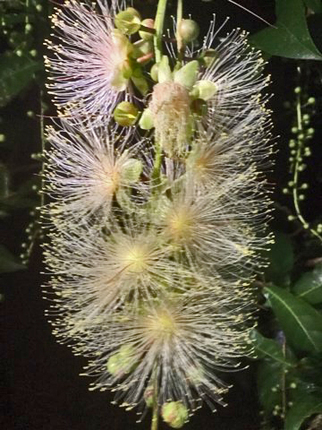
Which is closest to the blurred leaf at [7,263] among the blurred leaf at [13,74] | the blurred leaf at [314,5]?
the blurred leaf at [13,74]

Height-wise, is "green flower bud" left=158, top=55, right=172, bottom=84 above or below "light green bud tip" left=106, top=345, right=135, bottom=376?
above

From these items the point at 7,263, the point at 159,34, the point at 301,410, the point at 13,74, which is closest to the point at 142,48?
the point at 159,34

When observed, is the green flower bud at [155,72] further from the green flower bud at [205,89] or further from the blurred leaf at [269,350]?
the blurred leaf at [269,350]

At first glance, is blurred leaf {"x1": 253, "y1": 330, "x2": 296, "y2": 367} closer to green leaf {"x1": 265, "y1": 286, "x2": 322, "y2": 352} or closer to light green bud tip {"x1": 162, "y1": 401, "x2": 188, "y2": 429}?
green leaf {"x1": 265, "y1": 286, "x2": 322, "y2": 352}

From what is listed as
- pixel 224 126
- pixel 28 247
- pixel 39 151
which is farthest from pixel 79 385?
pixel 224 126

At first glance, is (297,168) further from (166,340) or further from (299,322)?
(166,340)

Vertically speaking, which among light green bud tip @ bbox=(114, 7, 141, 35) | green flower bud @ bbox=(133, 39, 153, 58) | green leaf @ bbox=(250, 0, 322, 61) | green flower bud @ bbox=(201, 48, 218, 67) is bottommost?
green flower bud @ bbox=(201, 48, 218, 67)

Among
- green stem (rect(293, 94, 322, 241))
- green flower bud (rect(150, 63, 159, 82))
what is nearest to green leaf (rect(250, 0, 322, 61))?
green stem (rect(293, 94, 322, 241))
